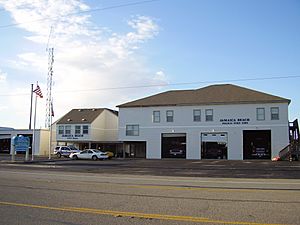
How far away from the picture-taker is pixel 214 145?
157ft

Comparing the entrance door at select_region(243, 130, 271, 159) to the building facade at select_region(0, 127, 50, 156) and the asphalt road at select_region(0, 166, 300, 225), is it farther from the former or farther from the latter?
the asphalt road at select_region(0, 166, 300, 225)

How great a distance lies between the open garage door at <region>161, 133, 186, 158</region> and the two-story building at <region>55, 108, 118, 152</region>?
9.37 meters

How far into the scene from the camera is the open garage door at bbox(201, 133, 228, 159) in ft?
156

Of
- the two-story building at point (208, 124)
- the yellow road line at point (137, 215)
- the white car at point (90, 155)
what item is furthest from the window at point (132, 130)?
the yellow road line at point (137, 215)

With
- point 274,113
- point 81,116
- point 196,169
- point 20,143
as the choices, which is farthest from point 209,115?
point 196,169

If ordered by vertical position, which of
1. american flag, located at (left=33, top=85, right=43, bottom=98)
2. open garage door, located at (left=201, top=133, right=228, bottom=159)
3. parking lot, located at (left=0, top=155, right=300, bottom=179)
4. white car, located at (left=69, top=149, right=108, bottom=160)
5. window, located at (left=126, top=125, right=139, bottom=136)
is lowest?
parking lot, located at (left=0, top=155, right=300, bottom=179)

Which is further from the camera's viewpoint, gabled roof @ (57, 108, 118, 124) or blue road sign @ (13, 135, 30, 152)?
gabled roof @ (57, 108, 118, 124)

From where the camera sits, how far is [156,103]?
5212 cm

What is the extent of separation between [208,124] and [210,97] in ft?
13.1

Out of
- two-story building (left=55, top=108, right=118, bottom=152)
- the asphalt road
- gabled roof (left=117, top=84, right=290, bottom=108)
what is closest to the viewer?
the asphalt road

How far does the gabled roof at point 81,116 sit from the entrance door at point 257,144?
24.5 metres

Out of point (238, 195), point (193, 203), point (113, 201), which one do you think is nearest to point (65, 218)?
point (113, 201)

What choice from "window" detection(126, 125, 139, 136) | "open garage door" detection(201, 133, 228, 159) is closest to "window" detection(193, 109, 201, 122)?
"open garage door" detection(201, 133, 228, 159)

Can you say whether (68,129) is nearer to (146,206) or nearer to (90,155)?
(90,155)
